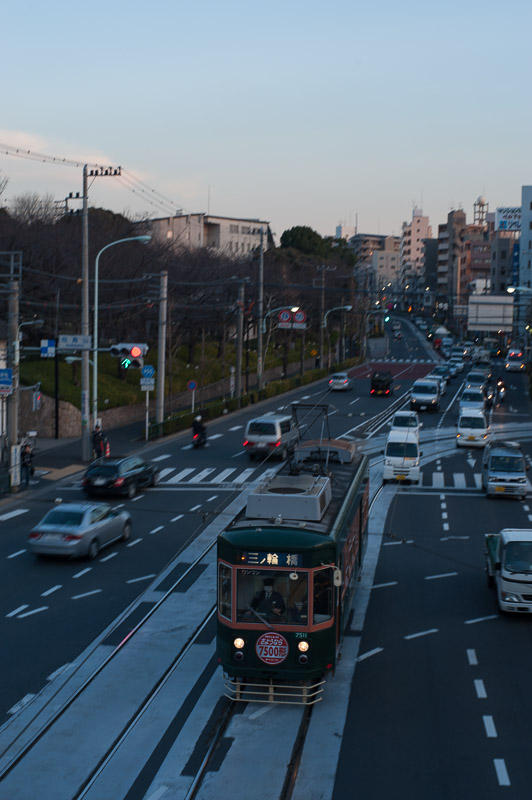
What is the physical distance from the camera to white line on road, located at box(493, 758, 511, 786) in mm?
11711

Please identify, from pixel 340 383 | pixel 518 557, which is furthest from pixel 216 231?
pixel 518 557

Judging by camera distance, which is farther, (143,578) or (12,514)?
(12,514)

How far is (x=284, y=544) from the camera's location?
13.9m

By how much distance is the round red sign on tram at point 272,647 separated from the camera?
13.8 m

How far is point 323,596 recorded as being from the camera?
14.0 metres

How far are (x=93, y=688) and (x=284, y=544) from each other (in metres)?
4.32

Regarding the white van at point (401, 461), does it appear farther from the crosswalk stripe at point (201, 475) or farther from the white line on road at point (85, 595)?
the white line on road at point (85, 595)

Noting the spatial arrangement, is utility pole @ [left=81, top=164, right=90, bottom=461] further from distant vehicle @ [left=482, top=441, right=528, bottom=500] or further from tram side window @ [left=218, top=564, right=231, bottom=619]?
tram side window @ [left=218, top=564, right=231, bottom=619]

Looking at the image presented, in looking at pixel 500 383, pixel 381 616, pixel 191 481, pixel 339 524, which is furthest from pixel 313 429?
pixel 339 524

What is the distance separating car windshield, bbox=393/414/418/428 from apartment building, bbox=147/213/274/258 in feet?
262

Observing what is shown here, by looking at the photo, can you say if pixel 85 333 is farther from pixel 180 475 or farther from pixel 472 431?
pixel 472 431

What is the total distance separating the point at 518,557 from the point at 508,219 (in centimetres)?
16656

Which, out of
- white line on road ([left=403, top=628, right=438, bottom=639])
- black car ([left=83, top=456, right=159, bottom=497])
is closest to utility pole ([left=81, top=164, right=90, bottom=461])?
black car ([left=83, top=456, right=159, bottom=497])

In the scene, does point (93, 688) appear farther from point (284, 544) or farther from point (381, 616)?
point (381, 616)
